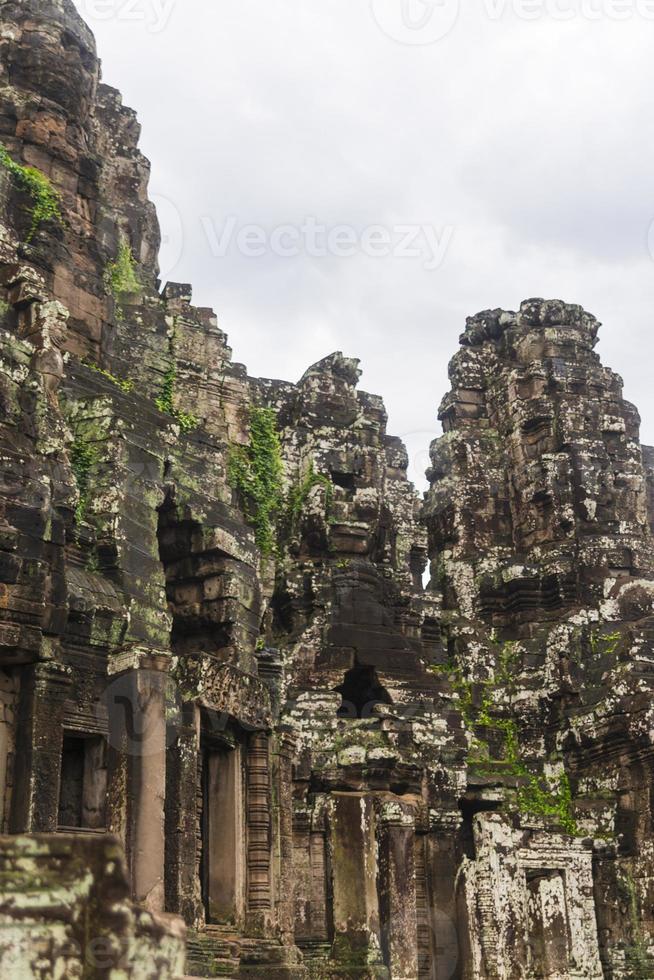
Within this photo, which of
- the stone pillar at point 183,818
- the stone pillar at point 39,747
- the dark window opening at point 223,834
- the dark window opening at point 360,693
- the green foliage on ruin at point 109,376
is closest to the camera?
the stone pillar at point 39,747

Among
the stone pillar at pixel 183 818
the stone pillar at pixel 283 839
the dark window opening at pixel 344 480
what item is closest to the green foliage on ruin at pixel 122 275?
the dark window opening at pixel 344 480

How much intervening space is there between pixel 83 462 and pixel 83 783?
406cm

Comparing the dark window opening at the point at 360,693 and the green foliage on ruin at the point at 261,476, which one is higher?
the green foliage on ruin at the point at 261,476

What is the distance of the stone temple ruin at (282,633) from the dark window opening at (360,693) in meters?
0.07

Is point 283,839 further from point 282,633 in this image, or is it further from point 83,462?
point 282,633

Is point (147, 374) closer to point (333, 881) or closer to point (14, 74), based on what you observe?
point (14, 74)

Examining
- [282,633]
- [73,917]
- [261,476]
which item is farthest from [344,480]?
[73,917]

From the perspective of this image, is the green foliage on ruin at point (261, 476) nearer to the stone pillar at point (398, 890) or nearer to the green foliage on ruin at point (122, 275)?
the green foliage on ruin at point (122, 275)

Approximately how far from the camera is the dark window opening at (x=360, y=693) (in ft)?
70.2

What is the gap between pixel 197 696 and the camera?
12531 mm

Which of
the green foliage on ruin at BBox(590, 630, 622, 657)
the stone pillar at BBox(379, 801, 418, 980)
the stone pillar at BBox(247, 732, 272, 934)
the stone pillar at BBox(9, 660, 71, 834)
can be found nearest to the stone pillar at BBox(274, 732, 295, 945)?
the stone pillar at BBox(247, 732, 272, 934)

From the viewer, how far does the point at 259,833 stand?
13.3m

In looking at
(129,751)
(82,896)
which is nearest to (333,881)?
(129,751)

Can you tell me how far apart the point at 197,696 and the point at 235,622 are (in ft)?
10.0
